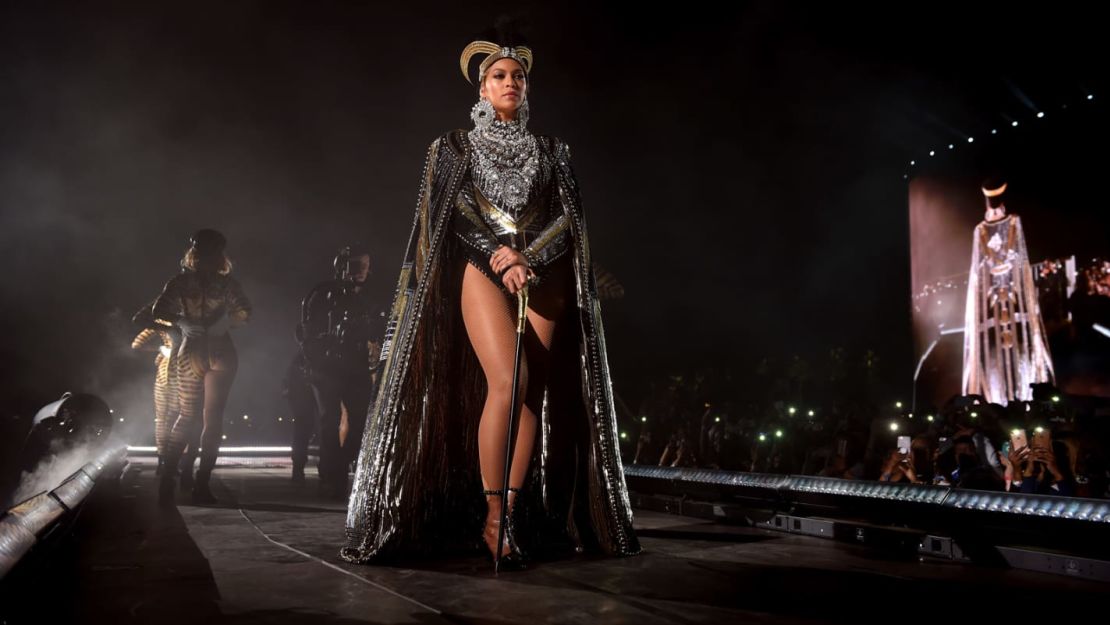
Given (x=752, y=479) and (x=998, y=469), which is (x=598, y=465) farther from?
(x=998, y=469)

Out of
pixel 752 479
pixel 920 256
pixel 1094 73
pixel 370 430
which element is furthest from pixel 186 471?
pixel 920 256

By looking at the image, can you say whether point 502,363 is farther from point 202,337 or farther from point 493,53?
point 202,337

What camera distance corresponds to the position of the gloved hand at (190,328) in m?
5.50

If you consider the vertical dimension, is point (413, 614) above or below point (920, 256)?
below

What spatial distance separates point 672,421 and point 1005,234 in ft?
64.1

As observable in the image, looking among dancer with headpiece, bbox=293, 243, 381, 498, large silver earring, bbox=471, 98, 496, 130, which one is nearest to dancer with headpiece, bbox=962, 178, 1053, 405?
dancer with headpiece, bbox=293, 243, 381, 498

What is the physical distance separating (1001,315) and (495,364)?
89.0 feet

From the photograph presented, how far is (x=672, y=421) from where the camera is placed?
12.6 meters

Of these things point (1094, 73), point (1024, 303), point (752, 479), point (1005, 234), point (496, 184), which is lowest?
point (752, 479)

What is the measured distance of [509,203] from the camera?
10.8ft

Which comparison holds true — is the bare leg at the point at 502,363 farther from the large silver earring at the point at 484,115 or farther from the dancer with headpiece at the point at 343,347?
the dancer with headpiece at the point at 343,347

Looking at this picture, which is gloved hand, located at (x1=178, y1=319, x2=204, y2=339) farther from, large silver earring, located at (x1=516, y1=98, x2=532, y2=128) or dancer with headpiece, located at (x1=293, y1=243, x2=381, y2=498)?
large silver earring, located at (x1=516, y1=98, x2=532, y2=128)

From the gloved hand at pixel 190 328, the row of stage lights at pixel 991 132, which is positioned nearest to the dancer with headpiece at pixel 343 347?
the gloved hand at pixel 190 328

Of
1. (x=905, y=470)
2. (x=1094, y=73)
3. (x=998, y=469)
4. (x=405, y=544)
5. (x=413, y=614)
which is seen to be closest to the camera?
(x=413, y=614)
